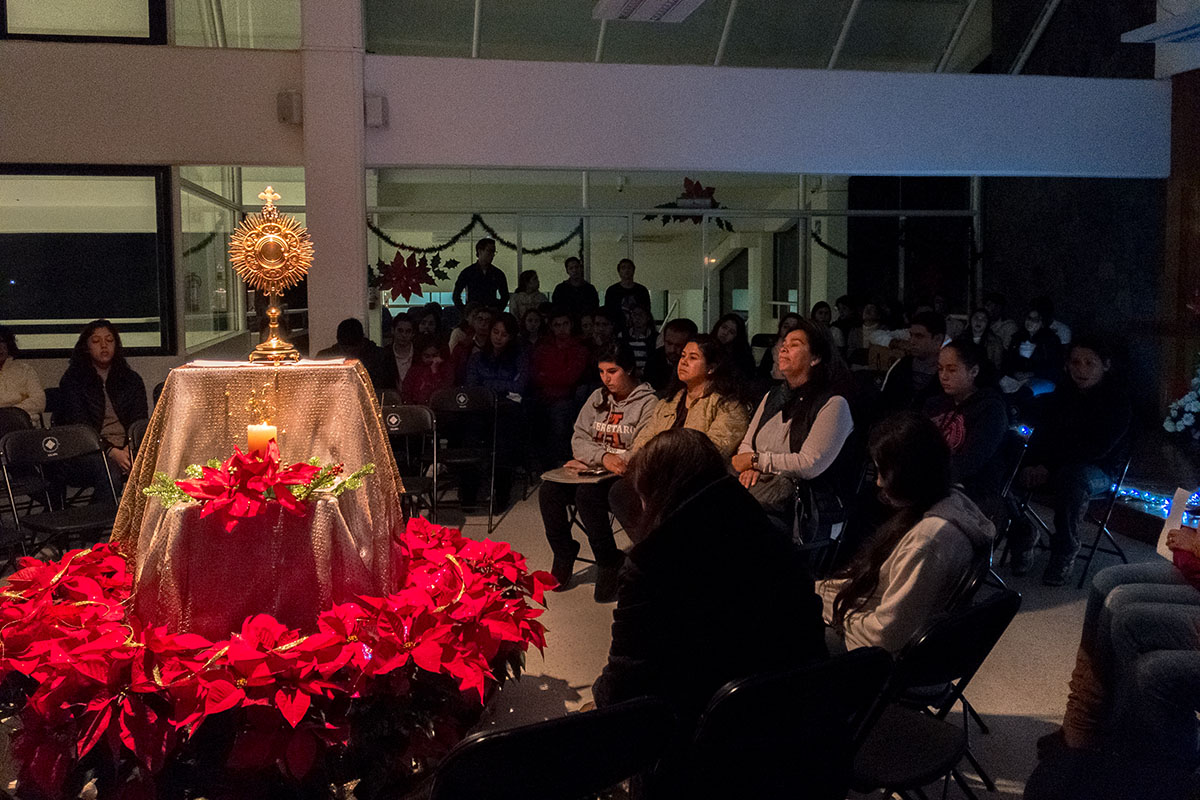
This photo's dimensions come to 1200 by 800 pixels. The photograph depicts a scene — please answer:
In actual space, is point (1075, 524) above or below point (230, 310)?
below

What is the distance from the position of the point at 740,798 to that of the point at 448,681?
3.94 ft

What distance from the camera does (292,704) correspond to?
2.73 metres

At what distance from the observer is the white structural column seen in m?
7.07

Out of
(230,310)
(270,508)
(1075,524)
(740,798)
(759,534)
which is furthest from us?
(230,310)

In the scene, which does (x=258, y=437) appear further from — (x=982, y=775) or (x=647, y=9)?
(x=647, y=9)

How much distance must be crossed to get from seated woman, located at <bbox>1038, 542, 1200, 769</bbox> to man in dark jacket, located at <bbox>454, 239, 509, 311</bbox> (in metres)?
6.95

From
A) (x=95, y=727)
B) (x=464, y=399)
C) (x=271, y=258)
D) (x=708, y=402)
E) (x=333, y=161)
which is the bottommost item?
(x=95, y=727)

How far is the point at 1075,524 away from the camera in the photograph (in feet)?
16.8

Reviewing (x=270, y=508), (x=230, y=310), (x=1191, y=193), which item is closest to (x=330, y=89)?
(x=230, y=310)

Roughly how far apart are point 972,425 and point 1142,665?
6.51 ft

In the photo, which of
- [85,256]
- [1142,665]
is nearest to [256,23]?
[85,256]

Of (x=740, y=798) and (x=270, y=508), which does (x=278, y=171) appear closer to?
(x=270, y=508)

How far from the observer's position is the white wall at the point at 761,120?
725cm

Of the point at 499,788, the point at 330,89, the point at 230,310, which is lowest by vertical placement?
the point at 499,788
